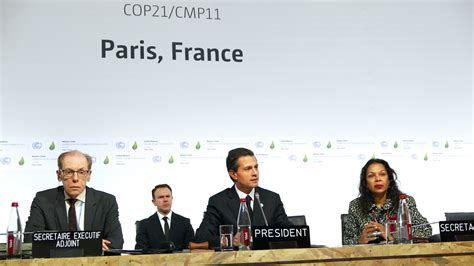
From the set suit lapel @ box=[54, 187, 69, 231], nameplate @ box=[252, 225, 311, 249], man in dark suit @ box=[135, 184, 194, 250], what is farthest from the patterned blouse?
man in dark suit @ box=[135, 184, 194, 250]

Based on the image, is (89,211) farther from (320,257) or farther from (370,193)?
Answer: (320,257)

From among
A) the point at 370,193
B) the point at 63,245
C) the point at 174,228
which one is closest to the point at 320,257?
the point at 63,245

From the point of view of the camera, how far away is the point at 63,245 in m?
2.61

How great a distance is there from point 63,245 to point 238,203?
4.41 ft

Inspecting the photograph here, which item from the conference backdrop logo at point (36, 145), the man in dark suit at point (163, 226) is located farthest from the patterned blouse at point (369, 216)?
the conference backdrop logo at point (36, 145)

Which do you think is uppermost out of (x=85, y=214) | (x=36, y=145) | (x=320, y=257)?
(x=36, y=145)

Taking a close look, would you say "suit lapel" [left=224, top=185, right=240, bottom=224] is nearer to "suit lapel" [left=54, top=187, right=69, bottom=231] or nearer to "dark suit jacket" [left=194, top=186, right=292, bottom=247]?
"dark suit jacket" [left=194, top=186, right=292, bottom=247]

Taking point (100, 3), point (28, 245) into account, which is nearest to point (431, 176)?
point (100, 3)

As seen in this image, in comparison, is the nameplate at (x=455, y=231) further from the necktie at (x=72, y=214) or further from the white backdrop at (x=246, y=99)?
the white backdrop at (x=246, y=99)

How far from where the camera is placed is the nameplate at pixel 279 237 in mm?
2660

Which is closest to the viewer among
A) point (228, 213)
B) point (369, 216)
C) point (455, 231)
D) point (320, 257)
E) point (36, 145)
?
point (320, 257)

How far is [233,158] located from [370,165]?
768 millimetres

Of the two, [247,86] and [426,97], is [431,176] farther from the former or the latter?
[247,86]

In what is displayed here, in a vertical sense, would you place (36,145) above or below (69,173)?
above
